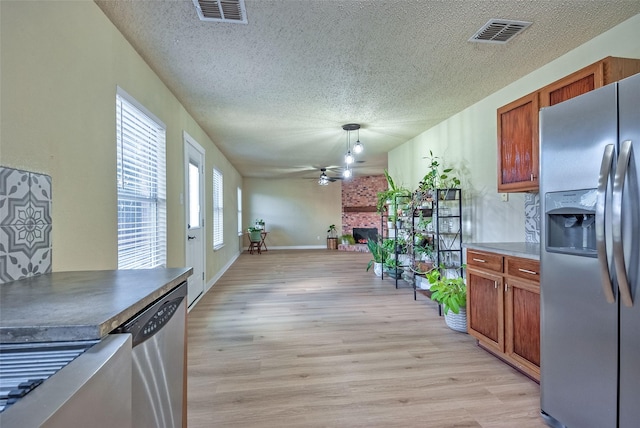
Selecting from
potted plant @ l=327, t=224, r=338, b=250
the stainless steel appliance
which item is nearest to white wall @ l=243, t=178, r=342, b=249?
potted plant @ l=327, t=224, r=338, b=250

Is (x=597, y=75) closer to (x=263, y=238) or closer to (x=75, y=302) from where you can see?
(x=75, y=302)

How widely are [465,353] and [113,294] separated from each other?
2.51 m

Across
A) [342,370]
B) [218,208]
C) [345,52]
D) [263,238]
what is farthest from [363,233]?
[345,52]

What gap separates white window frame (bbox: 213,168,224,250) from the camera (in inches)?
214

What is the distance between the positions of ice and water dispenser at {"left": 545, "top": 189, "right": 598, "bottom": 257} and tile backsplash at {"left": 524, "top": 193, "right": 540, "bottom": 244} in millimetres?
1073

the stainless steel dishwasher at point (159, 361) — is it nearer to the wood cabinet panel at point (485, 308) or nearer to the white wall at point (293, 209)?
the wood cabinet panel at point (485, 308)

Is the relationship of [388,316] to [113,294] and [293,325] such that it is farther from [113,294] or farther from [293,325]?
[113,294]

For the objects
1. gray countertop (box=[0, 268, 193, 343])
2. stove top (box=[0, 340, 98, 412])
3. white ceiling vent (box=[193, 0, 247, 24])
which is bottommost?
stove top (box=[0, 340, 98, 412])

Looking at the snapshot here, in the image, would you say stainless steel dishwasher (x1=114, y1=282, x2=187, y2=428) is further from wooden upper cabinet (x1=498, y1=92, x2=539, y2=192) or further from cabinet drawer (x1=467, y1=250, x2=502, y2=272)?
wooden upper cabinet (x1=498, y1=92, x2=539, y2=192)

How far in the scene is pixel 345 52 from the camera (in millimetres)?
2256

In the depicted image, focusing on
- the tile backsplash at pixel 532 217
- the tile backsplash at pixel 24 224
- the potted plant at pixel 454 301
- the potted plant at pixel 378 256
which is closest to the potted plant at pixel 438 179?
the tile backsplash at pixel 532 217

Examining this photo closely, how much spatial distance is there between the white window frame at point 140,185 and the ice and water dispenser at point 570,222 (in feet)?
8.59

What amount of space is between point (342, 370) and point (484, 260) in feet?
4.59

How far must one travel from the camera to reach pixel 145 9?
1.78m
